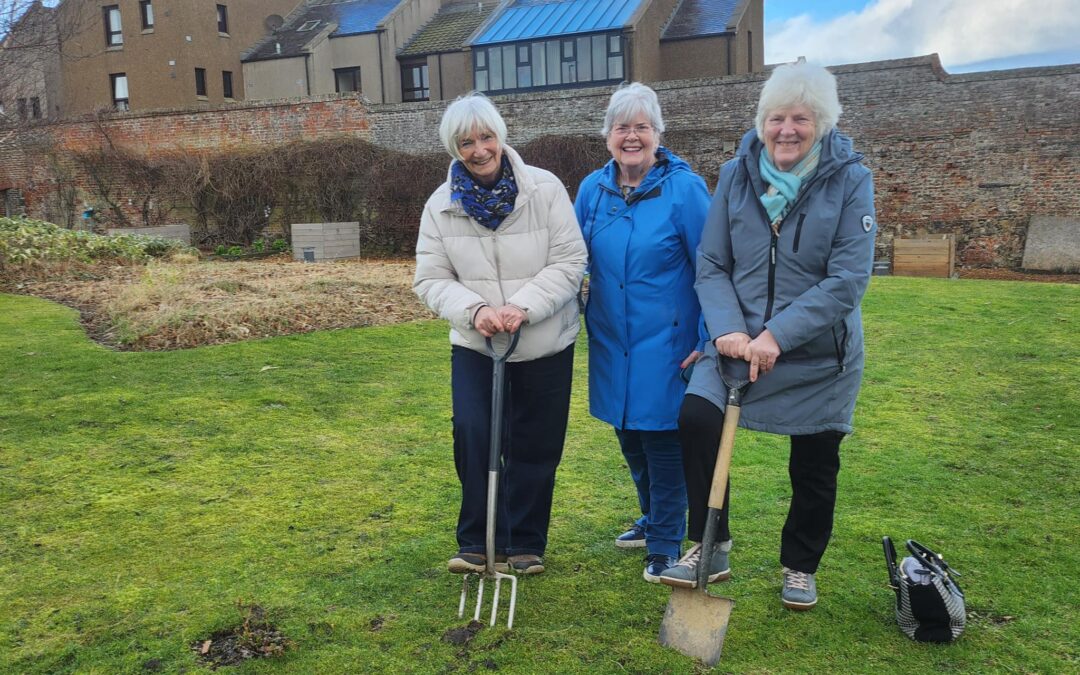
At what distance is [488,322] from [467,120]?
746mm

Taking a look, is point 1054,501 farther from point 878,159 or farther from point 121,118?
point 121,118

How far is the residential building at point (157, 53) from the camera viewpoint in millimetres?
33438

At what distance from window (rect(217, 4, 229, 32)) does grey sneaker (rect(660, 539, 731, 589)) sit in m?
36.2

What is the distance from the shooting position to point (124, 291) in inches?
417

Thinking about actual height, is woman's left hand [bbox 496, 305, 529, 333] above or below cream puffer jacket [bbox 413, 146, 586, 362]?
below

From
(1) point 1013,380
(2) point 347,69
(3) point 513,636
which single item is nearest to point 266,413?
(3) point 513,636

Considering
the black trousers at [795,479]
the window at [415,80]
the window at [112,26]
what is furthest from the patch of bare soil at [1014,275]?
the window at [112,26]

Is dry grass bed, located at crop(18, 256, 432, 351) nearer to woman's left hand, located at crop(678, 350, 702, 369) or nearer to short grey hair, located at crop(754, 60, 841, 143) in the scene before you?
woman's left hand, located at crop(678, 350, 702, 369)

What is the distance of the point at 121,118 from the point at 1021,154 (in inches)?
866

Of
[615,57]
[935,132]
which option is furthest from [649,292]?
[615,57]

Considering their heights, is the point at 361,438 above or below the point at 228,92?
below

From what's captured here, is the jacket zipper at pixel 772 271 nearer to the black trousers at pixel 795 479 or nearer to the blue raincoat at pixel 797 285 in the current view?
the blue raincoat at pixel 797 285

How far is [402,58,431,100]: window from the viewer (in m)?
33.2

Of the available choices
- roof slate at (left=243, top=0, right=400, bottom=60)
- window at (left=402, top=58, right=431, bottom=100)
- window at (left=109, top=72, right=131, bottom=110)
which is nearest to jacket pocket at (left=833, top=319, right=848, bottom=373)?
window at (left=402, top=58, right=431, bottom=100)
